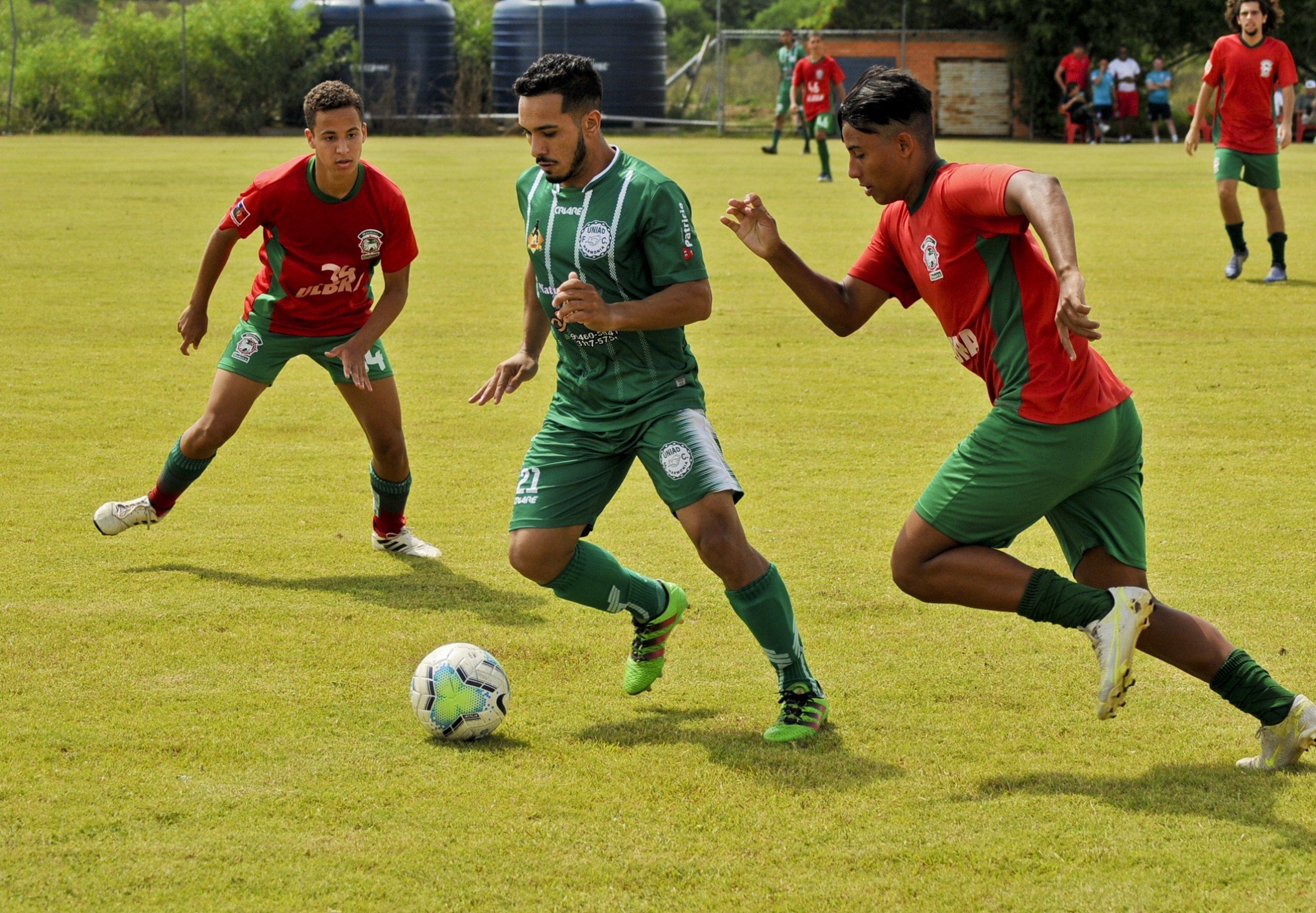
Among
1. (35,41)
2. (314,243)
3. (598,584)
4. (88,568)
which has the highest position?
(35,41)

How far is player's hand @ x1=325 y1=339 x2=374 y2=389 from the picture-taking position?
5906mm

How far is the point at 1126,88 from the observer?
37625mm

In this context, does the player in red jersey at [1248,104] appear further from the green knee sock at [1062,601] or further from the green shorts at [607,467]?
the green knee sock at [1062,601]

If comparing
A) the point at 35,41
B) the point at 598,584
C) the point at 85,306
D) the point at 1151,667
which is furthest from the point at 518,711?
the point at 35,41

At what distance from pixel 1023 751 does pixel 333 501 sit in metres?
4.09

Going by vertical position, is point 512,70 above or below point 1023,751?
above

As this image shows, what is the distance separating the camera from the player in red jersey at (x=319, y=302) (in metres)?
6.14

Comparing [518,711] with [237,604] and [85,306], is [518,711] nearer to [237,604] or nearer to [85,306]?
[237,604]

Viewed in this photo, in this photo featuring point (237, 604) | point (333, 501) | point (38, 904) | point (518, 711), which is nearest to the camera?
point (38, 904)

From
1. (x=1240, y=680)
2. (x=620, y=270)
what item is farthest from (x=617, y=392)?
(x=1240, y=680)

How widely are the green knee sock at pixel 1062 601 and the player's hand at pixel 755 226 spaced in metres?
1.23

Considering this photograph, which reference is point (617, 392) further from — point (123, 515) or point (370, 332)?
point (123, 515)

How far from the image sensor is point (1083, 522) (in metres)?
4.24

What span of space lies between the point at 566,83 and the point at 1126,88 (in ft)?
119
